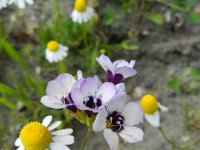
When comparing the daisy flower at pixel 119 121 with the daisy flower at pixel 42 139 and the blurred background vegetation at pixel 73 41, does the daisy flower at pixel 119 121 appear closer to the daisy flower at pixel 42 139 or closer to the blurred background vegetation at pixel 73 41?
the daisy flower at pixel 42 139

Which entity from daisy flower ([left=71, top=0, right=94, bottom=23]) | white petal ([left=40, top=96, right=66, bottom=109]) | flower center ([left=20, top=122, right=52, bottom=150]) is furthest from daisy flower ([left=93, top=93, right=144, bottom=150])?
daisy flower ([left=71, top=0, right=94, bottom=23])

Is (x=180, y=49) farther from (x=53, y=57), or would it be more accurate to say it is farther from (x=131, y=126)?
(x=131, y=126)

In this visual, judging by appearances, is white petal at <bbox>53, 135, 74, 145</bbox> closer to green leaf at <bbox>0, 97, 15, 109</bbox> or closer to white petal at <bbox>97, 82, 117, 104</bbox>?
white petal at <bbox>97, 82, 117, 104</bbox>

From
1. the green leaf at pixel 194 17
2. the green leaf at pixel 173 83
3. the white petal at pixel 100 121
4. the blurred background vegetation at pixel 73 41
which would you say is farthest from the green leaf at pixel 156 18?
the white petal at pixel 100 121

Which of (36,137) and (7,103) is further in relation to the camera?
(7,103)

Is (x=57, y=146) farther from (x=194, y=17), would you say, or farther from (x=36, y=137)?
(x=194, y=17)

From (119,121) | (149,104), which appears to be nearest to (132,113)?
(119,121)

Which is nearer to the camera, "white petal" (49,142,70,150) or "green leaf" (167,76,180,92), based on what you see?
"white petal" (49,142,70,150)

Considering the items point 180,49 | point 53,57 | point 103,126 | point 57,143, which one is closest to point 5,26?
point 53,57
